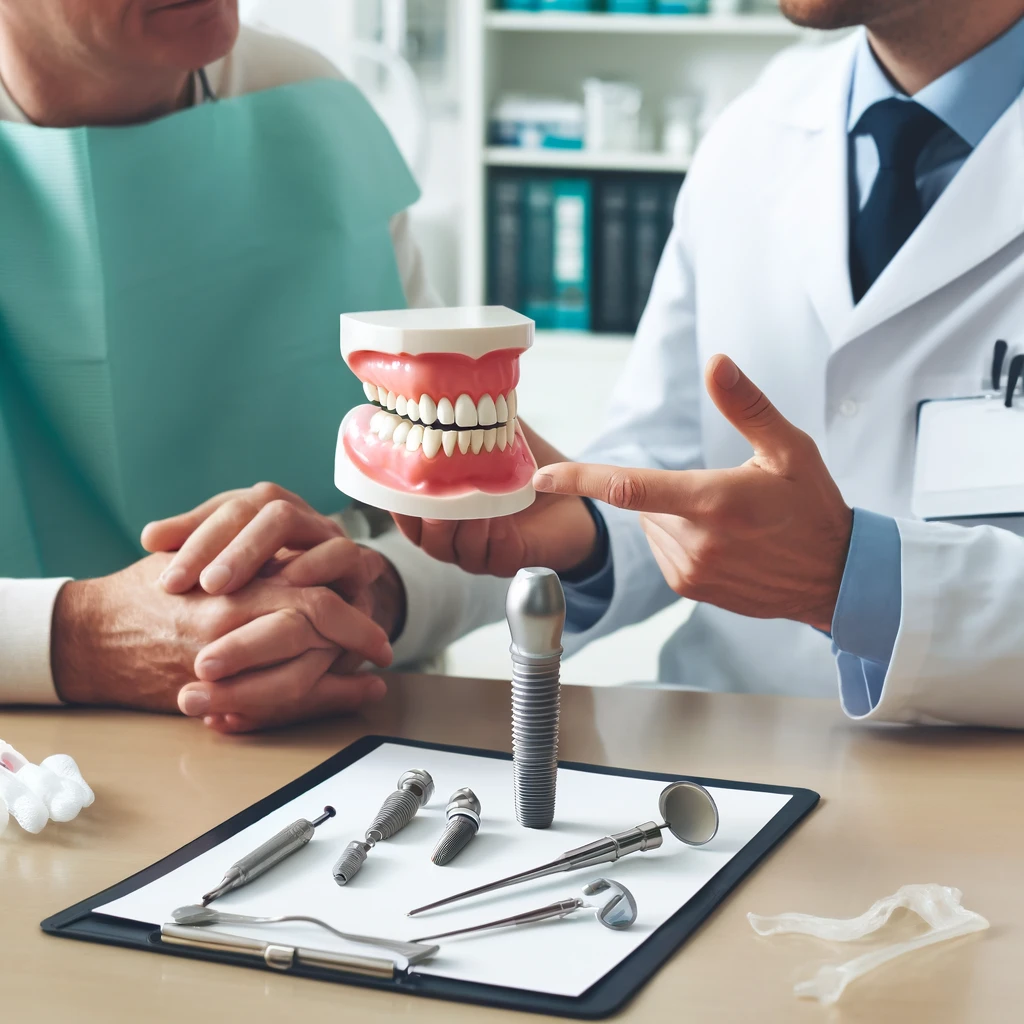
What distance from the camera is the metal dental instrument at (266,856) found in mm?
743

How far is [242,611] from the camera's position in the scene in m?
1.06

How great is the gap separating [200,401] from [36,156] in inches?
12.4

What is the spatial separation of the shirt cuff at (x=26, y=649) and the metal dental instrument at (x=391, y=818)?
36 cm

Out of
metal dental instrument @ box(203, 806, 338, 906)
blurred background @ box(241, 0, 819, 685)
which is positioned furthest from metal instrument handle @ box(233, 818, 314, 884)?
blurred background @ box(241, 0, 819, 685)

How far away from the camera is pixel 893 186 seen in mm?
1440

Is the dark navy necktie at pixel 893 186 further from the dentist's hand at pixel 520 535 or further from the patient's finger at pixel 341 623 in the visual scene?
the patient's finger at pixel 341 623

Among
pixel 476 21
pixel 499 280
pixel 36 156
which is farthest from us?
pixel 499 280

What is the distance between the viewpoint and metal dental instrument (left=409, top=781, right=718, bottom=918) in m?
0.76

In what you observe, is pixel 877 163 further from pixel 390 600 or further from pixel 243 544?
pixel 243 544

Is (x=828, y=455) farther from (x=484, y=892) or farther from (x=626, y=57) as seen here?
(x=626, y=57)

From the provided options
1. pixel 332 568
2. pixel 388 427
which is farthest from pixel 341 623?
pixel 388 427

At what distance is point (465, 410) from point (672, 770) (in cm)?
32

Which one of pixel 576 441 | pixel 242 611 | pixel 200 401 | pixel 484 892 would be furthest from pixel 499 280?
pixel 484 892

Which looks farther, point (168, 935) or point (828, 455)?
point (828, 455)
